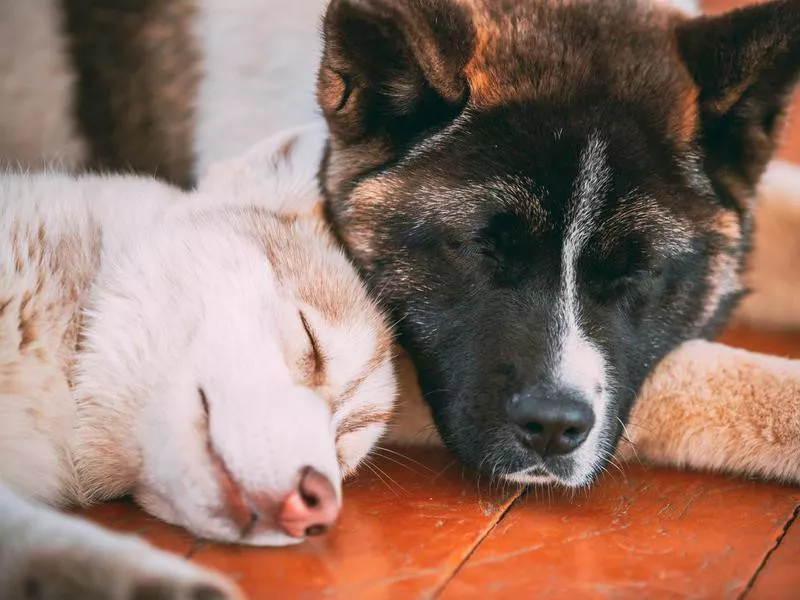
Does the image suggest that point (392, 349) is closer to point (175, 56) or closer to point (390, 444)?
point (390, 444)

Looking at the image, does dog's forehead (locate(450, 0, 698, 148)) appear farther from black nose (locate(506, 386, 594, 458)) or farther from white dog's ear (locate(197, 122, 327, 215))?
black nose (locate(506, 386, 594, 458))

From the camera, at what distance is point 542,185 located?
5.87 ft

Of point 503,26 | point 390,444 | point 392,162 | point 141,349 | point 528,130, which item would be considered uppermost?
point 503,26

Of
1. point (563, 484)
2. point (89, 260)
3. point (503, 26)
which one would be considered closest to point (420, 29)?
point (503, 26)

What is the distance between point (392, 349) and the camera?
75.2 inches

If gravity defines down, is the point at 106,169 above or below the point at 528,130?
below

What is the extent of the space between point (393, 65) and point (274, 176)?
1.42ft

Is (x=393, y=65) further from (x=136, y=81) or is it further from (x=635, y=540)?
(x=635, y=540)

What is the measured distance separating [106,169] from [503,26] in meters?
1.01

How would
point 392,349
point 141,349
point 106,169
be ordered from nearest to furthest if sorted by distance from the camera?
point 141,349, point 392,349, point 106,169

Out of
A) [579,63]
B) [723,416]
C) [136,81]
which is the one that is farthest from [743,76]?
[136,81]

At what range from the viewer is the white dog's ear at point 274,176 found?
2070 millimetres

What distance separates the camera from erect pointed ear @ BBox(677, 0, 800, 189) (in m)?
1.84

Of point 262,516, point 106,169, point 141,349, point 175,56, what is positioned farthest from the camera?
point 175,56
